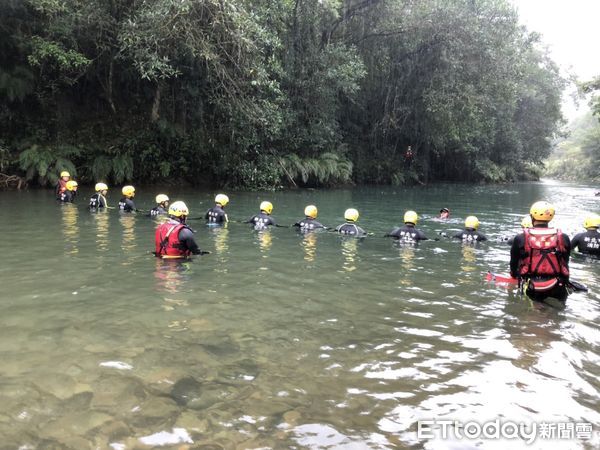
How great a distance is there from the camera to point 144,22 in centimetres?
1892

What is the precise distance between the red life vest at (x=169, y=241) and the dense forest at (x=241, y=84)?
11.3 meters

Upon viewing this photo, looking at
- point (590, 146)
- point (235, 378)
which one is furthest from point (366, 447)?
point (590, 146)

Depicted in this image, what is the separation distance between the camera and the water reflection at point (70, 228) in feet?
33.2

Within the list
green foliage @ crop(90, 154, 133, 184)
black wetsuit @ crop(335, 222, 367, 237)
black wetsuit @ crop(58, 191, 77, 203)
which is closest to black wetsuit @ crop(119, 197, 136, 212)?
black wetsuit @ crop(58, 191, 77, 203)

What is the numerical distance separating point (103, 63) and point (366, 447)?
24.6m

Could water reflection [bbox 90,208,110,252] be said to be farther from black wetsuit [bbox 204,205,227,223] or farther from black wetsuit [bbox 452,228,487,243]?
black wetsuit [bbox 452,228,487,243]

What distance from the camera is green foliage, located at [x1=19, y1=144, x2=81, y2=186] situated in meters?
21.5

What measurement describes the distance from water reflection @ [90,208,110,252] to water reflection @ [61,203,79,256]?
0.45 meters

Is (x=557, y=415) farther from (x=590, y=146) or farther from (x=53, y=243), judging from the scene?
(x=590, y=146)

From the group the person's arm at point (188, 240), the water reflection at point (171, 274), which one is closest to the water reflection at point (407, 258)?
the water reflection at point (171, 274)

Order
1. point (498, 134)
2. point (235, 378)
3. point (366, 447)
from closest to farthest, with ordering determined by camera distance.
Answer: point (366, 447) < point (235, 378) < point (498, 134)

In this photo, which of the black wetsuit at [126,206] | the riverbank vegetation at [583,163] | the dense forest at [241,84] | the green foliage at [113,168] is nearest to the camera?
the black wetsuit at [126,206]

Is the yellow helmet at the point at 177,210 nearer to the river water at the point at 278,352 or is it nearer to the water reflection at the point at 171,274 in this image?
the water reflection at the point at 171,274

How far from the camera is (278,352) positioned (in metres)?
5.18
